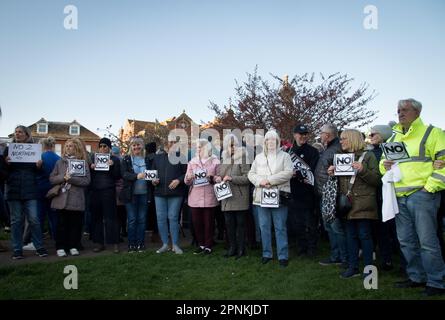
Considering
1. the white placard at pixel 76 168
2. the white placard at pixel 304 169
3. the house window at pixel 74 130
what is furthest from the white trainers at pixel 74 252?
the house window at pixel 74 130

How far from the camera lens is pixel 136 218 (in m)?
7.65

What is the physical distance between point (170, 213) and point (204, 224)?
0.73m

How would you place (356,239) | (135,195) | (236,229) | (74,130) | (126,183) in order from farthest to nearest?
(74,130) < (135,195) < (126,183) < (236,229) < (356,239)

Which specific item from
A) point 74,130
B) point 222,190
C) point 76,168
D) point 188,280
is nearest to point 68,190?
point 76,168

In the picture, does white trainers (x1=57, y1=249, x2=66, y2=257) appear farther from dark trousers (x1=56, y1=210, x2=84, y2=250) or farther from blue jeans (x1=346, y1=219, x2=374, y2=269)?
blue jeans (x1=346, y1=219, x2=374, y2=269)

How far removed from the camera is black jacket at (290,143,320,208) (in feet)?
22.2

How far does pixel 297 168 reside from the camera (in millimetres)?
Result: 6707

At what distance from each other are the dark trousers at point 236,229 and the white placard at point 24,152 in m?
3.86

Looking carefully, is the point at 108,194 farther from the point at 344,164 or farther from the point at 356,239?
the point at 356,239

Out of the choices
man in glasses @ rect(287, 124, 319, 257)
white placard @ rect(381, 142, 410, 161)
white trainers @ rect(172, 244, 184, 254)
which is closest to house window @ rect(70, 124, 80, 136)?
white trainers @ rect(172, 244, 184, 254)

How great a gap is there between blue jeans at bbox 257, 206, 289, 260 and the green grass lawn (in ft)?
0.77

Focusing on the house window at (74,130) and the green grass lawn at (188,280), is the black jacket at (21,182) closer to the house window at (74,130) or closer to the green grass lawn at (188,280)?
the green grass lawn at (188,280)

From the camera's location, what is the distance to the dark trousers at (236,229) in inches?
269

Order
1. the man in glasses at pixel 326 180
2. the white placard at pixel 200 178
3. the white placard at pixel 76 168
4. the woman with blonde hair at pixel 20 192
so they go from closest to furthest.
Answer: the man in glasses at pixel 326 180, the woman with blonde hair at pixel 20 192, the white placard at pixel 200 178, the white placard at pixel 76 168
